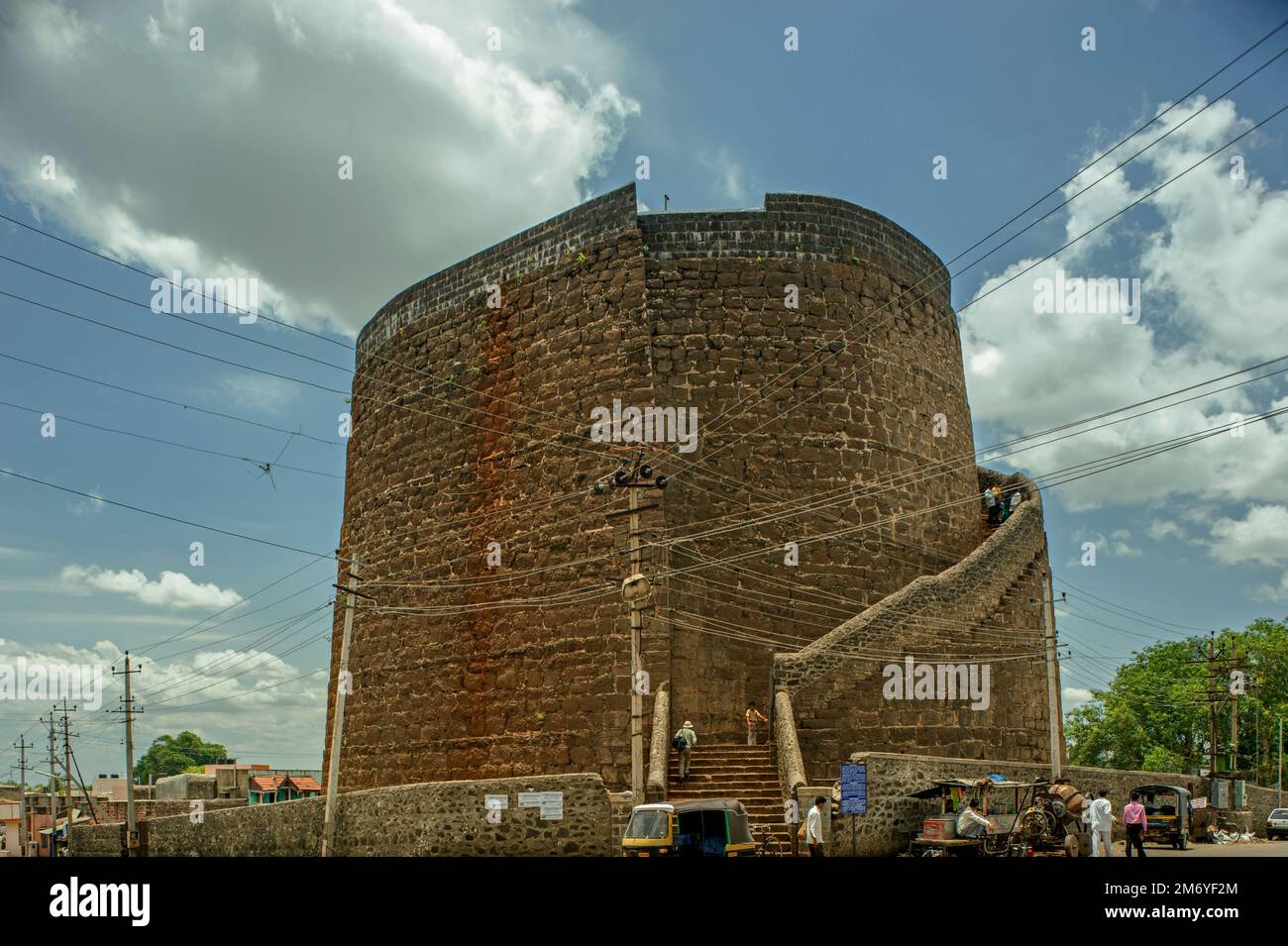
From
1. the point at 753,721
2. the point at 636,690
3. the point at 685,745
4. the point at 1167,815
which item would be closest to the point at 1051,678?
the point at 1167,815

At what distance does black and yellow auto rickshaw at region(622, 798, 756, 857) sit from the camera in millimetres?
13273

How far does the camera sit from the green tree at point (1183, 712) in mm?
52375

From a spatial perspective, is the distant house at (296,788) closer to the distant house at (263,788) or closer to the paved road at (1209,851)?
the distant house at (263,788)

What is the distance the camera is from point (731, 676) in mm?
20109

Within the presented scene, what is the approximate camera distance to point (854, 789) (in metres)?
15.0

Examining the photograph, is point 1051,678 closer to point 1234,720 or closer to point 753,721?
point 753,721

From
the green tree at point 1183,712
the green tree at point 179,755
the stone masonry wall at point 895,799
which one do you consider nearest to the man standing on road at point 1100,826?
the stone masonry wall at point 895,799

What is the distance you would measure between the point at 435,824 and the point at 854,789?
22.6 feet

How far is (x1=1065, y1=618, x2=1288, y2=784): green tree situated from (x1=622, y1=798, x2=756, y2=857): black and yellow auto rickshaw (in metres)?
42.8

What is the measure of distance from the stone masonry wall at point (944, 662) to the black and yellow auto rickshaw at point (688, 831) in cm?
450
